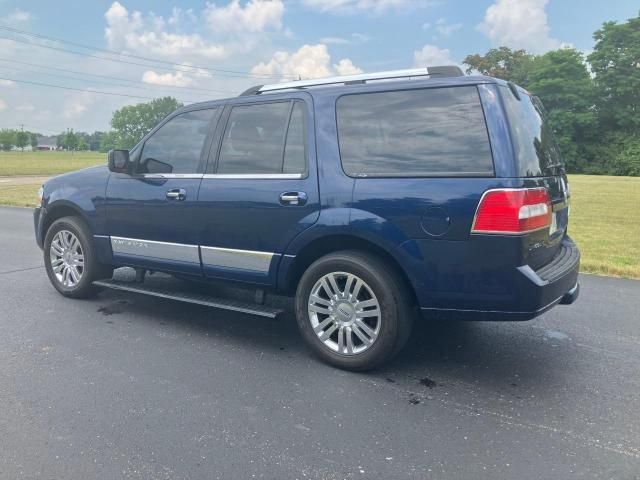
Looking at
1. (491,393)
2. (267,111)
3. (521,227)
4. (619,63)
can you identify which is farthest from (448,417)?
(619,63)

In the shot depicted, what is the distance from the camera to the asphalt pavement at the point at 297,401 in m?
2.65

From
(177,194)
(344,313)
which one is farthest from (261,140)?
(344,313)

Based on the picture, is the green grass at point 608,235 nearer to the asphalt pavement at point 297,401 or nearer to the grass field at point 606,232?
the grass field at point 606,232

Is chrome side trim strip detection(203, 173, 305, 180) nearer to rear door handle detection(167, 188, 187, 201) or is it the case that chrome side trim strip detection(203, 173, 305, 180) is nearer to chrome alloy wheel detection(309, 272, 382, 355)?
rear door handle detection(167, 188, 187, 201)

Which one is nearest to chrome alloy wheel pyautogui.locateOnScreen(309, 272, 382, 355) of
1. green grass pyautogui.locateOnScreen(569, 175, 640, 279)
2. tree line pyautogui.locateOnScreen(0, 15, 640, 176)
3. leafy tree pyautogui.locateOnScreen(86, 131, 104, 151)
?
green grass pyautogui.locateOnScreen(569, 175, 640, 279)

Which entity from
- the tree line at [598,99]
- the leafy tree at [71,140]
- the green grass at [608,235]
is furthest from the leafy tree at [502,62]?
the leafy tree at [71,140]

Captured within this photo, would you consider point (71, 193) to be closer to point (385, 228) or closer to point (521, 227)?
point (385, 228)

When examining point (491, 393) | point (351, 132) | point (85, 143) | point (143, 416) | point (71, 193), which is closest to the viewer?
point (143, 416)

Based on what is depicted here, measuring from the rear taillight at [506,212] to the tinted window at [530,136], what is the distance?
6.5 inches

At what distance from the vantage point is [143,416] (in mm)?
3086

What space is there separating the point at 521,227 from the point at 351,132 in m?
1.35

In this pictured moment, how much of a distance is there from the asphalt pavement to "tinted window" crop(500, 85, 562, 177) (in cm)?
143

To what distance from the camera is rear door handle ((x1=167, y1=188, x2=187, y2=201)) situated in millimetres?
4465

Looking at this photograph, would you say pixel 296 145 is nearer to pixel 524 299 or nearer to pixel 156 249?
pixel 156 249
